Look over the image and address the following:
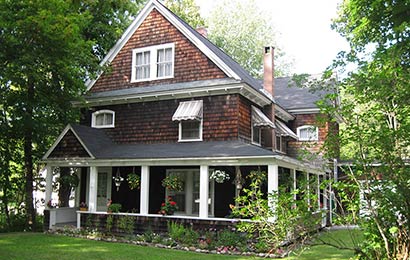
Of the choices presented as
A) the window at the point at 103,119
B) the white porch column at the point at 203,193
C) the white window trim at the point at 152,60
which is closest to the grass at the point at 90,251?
the white porch column at the point at 203,193

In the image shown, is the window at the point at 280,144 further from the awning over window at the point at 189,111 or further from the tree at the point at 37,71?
the tree at the point at 37,71

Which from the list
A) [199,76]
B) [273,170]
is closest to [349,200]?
[273,170]

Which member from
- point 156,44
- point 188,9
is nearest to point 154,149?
point 156,44

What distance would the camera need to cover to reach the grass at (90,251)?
1069 centimetres

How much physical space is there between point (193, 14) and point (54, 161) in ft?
82.1

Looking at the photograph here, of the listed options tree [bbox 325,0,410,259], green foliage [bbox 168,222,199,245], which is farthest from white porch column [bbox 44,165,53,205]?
tree [bbox 325,0,410,259]

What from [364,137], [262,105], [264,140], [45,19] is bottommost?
[364,137]

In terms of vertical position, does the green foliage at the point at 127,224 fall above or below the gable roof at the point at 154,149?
below

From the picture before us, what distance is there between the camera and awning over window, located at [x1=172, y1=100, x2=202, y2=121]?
15.5 m

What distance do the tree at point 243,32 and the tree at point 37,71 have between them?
2452cm

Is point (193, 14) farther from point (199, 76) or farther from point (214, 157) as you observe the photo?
point (214, 157)

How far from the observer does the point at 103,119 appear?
60.6 feet

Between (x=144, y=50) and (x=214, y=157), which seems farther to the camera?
(x=144, y=50)

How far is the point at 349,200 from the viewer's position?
6.17m
